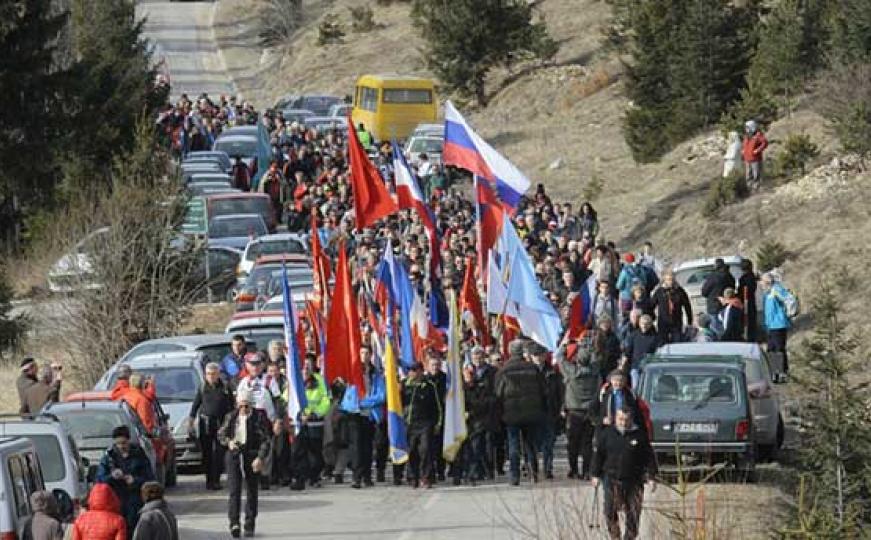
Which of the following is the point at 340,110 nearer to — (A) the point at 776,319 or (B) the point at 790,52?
(B) the point at 790,52

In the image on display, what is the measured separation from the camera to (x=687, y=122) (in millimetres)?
51531

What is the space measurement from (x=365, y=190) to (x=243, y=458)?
22.4 feet

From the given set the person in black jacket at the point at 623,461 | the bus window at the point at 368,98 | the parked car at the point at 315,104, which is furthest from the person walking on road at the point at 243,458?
the parked car at the point at 315,104

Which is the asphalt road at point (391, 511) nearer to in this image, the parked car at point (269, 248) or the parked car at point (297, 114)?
the parked car at point (269, 248)

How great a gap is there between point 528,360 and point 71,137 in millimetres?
25416

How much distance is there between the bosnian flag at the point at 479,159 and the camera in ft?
91.1

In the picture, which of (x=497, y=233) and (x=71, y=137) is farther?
(x=71, y=137)

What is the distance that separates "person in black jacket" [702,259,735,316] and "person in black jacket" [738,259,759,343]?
0.66 ft

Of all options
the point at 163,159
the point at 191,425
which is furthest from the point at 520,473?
the point at 163,159

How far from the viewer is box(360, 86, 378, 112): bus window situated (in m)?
64.4

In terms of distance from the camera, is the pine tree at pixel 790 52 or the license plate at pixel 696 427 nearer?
the license plate at pixel 696 427

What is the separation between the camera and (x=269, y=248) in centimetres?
4116

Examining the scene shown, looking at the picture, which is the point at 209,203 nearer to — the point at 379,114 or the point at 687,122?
the point at 687,122

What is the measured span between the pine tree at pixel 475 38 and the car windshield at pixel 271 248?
95.3 ft
